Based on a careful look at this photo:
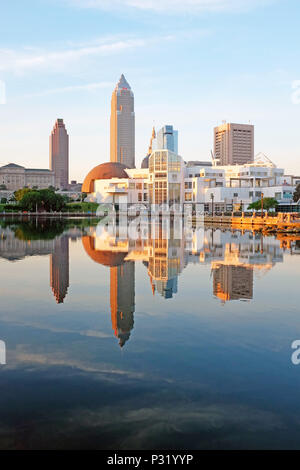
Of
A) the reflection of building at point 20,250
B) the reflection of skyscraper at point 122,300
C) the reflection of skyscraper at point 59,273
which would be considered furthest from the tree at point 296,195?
the reflection of skyscraper at point 122,300

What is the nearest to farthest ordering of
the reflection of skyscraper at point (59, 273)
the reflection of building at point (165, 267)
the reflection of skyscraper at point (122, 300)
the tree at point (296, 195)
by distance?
the reflection of skyscraper at point (122, 300) < the reflection of skyscraper at point (59, 273) < the reflection of building at point (165, 267) < the tree at point (296, 195)

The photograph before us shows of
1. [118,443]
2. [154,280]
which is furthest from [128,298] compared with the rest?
[118,443]

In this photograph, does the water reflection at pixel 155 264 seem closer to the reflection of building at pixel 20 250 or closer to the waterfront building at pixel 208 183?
the reflection of building at pixel 20 250

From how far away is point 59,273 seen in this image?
26312 millimetres

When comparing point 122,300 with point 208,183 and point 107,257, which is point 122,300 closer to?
point 107,257

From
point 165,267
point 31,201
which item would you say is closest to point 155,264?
point 165,267

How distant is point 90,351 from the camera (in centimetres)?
1191

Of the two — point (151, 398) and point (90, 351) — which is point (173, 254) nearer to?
point (90, 351)

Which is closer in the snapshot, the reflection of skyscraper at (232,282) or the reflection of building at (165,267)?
the reflection of skyscraper at (232,282)

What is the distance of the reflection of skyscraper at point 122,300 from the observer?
14.2 meters

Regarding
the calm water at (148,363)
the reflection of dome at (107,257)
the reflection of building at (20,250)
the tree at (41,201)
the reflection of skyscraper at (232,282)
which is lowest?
the calm water at (148,363)

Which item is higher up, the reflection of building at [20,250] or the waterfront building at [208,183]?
the waterfront building at [208,183]

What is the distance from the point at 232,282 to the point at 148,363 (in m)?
12.9

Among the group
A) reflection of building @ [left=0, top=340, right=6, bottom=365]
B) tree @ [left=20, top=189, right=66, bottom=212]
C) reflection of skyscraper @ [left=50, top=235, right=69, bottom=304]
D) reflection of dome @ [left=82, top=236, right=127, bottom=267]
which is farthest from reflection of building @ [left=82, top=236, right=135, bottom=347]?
tree @ [left=20, top=189, right=66, bottom=212]
